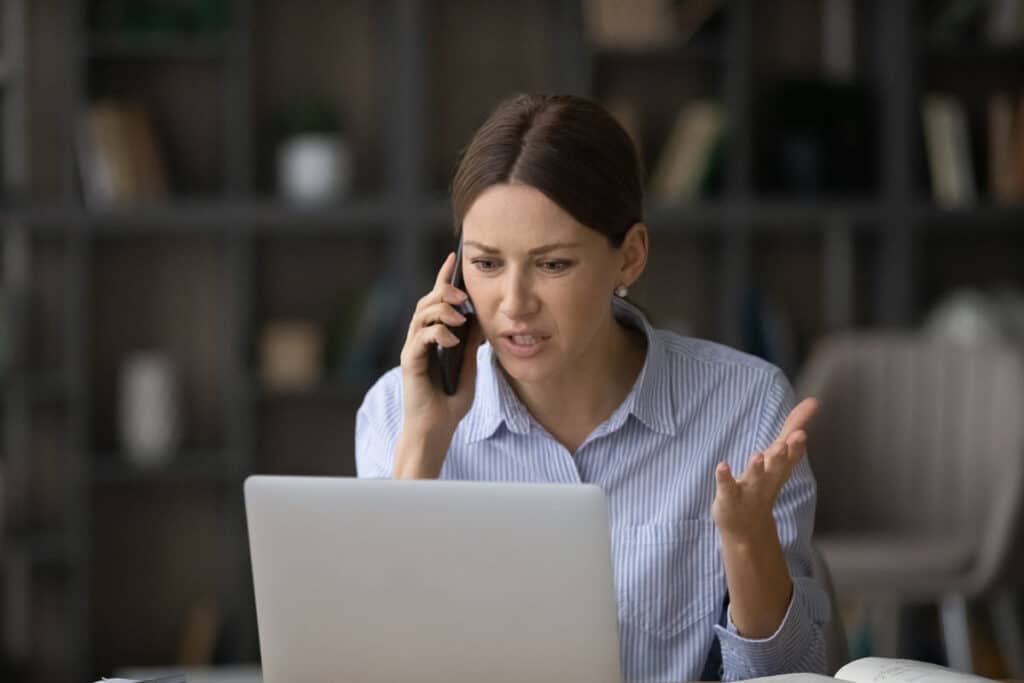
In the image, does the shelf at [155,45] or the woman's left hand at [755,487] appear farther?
the shelf at [155,45]

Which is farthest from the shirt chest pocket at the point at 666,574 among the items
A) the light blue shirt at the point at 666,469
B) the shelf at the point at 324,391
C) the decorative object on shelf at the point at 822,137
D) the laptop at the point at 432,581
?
the decorative object on shelf at the point at 822,137

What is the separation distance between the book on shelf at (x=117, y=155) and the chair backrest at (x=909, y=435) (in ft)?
5.94

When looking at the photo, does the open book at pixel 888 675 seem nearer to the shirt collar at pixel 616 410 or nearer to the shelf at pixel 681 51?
the shirt collar at pixel 616 410

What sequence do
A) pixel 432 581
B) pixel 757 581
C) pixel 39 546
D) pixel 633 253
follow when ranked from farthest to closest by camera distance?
pixel 39 546 → pixel 633 253 → pixel 757 581 → pixel 432 581

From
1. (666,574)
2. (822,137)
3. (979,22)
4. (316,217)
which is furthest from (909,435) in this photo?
(666,574)

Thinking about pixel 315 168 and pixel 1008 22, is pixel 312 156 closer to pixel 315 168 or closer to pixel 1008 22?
pixel 315 168

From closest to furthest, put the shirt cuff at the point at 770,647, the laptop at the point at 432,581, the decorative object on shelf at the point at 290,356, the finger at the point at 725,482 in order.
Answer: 1. the laptop at the point at 432,581
2. the finger at the point at 725,482
3. the shirt cuff at the point at 770,647
4. the decorative object on shelf at the point at 290,356

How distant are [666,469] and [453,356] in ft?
0.94

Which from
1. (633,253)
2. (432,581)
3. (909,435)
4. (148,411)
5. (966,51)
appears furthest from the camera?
(966,51)

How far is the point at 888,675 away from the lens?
1335 millimetres

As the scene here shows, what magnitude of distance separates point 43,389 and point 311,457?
2.50 feet

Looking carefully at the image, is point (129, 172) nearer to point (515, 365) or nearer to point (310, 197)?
point (310, 197)

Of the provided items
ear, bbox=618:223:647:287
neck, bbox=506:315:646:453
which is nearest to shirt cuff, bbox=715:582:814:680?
neck, bbox=506:315:646:453

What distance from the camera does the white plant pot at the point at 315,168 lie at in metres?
4.03
